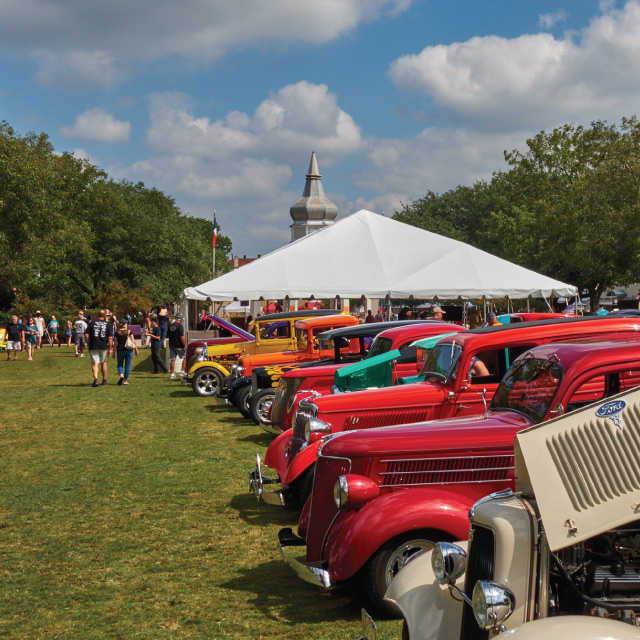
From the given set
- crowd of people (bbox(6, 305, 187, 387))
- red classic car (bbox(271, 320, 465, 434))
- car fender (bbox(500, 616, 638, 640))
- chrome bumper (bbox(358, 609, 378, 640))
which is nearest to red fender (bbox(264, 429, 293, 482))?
red classic car (bbox(271, 320, 465, 434))

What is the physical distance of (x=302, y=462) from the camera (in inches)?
286

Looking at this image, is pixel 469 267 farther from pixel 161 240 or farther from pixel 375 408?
pixel 161 240

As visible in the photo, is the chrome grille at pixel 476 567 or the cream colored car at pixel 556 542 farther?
the chrome grille at pixel 476 567

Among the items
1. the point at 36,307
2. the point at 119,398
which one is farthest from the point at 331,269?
the point at 36,307

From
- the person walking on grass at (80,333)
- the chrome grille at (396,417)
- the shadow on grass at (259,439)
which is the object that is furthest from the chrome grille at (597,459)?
the person walking on grass at (80,333)

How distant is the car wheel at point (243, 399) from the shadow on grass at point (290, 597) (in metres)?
8.43

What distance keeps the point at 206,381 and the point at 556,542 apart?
15821 millimetres

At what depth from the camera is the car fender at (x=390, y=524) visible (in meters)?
4.98

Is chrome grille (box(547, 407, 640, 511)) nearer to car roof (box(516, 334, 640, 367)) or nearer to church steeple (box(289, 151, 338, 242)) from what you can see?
car roof (box(516, 334, 640, 367))

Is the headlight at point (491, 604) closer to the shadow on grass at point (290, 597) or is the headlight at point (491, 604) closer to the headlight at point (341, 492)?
the headlight at point (341, 492)

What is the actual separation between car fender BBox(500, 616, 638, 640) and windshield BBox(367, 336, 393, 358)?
7835 millimetres

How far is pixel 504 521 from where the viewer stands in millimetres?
3426

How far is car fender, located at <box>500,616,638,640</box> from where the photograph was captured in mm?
2973

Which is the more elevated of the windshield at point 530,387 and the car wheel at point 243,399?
the windshield at point 530,387
